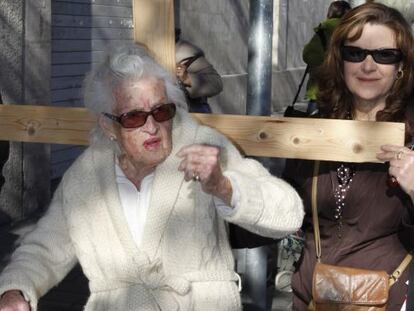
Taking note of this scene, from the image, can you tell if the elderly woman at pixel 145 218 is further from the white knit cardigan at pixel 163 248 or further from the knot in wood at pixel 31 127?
the knot in wood at pixel 31 127

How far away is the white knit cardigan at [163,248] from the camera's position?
2742 millimetres

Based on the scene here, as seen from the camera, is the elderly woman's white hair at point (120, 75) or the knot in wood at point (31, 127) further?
the knot in wood at point (31, 127)

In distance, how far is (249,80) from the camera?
199 inches

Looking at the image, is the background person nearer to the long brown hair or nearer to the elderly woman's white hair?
the long brown hair

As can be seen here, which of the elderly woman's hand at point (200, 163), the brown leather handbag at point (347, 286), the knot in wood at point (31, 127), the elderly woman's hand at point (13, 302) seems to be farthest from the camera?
the knot in wood at point (31, 127)

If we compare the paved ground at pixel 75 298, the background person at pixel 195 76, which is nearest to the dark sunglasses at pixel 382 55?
the paved ground at pixel 75 298

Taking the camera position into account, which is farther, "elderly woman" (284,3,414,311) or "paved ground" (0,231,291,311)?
"paved ground" (0,231,291,311)

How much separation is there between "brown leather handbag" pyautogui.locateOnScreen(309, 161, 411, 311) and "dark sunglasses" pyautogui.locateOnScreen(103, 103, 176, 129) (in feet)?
1.92

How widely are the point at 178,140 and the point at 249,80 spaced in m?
2.28

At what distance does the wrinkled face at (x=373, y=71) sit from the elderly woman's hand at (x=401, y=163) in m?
0.29

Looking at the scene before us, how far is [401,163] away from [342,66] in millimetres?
504

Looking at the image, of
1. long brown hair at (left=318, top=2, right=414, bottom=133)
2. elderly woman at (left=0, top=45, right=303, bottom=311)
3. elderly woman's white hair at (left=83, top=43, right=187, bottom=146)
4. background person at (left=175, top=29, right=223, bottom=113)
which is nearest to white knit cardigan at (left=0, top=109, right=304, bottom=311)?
elderly woman at (left=0, top=45, right=303, bottom=311)

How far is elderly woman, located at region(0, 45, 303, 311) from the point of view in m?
2.72

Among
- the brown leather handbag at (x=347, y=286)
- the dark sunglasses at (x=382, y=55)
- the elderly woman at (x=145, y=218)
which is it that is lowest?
the brown leather handbag at (x=347, y=286)
